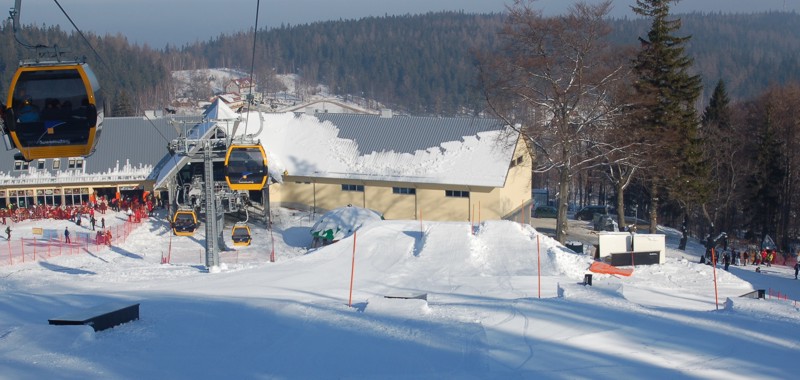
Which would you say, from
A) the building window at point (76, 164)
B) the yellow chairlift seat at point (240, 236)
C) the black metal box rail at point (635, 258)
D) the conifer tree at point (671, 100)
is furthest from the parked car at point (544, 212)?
the building window at point (76, 164)

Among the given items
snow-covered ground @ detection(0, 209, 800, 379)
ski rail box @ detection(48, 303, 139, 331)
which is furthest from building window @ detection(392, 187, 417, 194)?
ski rail box @ detection(48, 303, 139, 331)

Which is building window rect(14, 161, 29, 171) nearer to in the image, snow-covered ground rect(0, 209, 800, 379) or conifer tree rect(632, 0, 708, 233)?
snow-covered ground rect(0, 209, 800, 379)

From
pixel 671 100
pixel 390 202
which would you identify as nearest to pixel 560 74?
pixel 671 100

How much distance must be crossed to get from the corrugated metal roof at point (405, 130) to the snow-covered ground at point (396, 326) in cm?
1734

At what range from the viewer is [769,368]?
11383 millimetres

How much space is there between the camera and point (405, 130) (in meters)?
42.8

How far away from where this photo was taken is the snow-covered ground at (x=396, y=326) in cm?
1120

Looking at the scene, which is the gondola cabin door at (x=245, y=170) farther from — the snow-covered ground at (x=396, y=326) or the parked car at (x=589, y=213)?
the parked car at (x=589, y=213)

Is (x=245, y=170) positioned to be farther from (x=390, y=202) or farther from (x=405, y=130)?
(x=405, y=130)

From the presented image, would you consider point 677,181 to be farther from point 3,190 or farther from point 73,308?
point 3,190

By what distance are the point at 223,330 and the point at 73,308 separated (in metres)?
4.60

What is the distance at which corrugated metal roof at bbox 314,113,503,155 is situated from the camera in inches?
1630

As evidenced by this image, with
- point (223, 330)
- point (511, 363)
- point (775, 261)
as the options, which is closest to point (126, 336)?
point (223, 330)

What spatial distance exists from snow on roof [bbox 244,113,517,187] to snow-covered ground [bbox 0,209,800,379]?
A: 46.9ft
